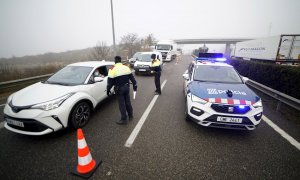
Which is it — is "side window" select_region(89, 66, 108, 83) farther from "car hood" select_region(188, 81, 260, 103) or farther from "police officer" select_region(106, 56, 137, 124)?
"car hood" select_region(188, 81, 260, 103)

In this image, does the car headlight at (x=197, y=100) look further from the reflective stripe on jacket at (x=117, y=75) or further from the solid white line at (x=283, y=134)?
the solid white line at (x=283, y=134)

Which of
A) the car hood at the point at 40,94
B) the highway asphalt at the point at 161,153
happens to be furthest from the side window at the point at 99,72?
the highway asphalt at the point at 161,153

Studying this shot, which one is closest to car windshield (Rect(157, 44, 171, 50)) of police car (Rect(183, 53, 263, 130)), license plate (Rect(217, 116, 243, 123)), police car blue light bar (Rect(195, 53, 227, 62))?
police car blue light bar (Rect(195, 53, 227, 62))

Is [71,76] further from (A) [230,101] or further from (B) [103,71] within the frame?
(A) [230,101]

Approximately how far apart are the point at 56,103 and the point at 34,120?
50 centimetres

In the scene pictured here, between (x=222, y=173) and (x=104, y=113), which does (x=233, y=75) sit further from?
(x=104, y=113)

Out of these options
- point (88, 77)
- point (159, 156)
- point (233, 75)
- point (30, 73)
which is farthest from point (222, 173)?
point (30, 73)

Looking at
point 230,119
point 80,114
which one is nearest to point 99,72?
point 80,114

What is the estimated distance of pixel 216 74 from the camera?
470 centimetres

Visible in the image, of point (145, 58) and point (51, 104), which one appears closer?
point (51, 104)

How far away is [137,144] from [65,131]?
190 cm

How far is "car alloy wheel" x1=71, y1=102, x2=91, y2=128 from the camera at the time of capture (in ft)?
11.6

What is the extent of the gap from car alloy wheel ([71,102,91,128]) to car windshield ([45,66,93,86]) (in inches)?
27.5

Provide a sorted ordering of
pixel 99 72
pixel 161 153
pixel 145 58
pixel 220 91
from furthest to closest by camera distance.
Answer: pixel 145 58 → pixel 99 72 → pixel 220 91 → pixel 161 153
